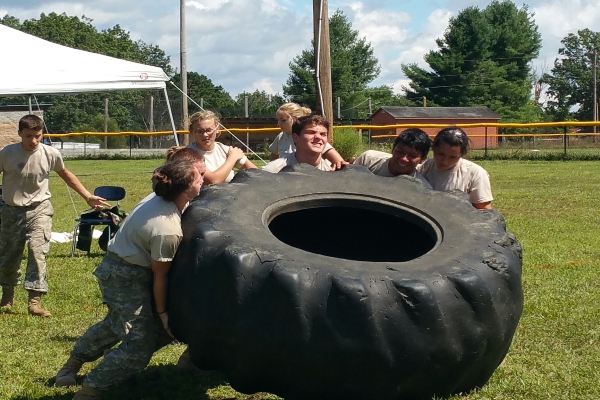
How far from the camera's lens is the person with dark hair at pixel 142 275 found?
14.1 feet

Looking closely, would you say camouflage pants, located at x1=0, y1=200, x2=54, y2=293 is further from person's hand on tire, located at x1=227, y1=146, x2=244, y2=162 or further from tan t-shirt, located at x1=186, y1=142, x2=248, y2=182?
person's hand on tire, located at x1=227, y1=146, x2=244, y2=162

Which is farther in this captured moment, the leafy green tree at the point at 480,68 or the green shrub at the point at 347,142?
the leafy green tree at the point at 480,68

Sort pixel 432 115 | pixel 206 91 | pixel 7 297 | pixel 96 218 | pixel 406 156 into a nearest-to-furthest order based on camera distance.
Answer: pixel 406 156, pixel 7 297, pixel 96 218, pixel 432 115, pixel 206 91

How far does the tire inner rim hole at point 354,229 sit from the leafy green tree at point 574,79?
240 feet

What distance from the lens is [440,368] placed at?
4.05 m

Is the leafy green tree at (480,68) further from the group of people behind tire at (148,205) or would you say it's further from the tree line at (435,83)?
the group of people behind tire at (148,205)

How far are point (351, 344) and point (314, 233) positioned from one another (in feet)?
4.86

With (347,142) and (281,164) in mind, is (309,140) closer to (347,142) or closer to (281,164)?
(281,164)

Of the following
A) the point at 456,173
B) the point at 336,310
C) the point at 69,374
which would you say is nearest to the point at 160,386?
the point at 69,374

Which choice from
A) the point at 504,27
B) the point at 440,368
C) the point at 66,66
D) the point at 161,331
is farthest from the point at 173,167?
the point at 504,27

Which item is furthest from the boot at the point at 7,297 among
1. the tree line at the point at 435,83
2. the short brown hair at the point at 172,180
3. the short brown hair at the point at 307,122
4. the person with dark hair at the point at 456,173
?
the tree line at the point at 435,83

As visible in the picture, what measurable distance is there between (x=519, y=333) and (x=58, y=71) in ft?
31.4

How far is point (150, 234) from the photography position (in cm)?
428

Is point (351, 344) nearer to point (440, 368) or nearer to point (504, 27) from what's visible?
point (440, 368)
